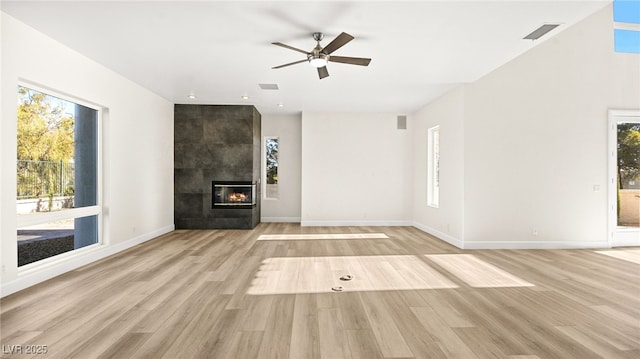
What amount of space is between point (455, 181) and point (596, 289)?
2652 millimetres

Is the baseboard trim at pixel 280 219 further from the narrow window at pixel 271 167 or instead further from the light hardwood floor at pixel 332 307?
the light hardwood floor at pixel 332 307

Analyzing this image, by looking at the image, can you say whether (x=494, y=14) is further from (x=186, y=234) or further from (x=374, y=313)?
(x=186, y=234)

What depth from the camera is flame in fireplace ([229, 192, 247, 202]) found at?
760 cm

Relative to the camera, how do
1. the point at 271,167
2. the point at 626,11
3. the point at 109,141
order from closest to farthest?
the point at 109,141 → the point at 626,11 → the point at 271,167

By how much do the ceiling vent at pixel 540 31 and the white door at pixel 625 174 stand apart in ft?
11.4

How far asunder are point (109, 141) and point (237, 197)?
3.02 metres

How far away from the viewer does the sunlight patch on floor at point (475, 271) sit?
3.73 meters

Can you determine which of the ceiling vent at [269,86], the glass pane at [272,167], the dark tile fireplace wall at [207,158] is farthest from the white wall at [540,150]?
the glass pane at [272,167]

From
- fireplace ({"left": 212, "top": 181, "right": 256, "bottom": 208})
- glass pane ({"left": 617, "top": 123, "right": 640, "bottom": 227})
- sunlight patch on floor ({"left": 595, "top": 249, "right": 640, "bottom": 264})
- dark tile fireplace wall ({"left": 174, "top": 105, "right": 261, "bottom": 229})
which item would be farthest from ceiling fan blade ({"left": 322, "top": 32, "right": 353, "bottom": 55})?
glass pane ({"left": 617, "top": 123, "right": 640, "bottom": 227})

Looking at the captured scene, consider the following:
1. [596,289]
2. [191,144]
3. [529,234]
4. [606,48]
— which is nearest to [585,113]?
[606,48]

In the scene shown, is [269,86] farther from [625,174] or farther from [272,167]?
[625,174]

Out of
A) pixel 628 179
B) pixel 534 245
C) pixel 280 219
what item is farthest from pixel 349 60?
pixel 280 219

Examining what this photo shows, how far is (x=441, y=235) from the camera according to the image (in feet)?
21.3

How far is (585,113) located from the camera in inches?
229
